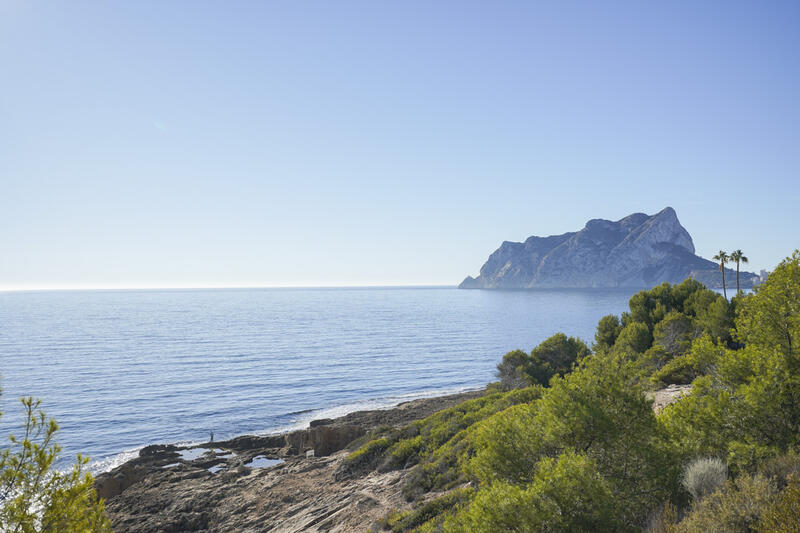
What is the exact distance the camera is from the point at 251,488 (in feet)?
86.3

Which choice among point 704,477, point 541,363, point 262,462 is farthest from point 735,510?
point 541,363

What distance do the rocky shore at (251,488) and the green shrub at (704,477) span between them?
1198 centimetres

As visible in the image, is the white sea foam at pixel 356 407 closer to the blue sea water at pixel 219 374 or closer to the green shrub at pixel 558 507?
the blue sea water at pixel 219 374

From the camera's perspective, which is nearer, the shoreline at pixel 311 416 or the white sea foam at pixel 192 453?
the shoreline at pixel 311 416

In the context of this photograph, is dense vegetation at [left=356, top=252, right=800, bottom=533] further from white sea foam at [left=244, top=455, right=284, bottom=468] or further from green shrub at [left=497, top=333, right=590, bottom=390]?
green shrub at [left=497, top=333, right=590, bottom=390]

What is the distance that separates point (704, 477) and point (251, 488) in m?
24.9

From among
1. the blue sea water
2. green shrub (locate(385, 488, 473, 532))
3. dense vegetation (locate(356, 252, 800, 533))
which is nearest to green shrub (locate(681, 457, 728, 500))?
dense vegetation (locate(356, 252, 800, 533))

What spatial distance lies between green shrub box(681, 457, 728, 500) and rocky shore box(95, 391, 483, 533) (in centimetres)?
1198

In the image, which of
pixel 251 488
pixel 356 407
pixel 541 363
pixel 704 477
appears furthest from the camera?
pixel 356 407

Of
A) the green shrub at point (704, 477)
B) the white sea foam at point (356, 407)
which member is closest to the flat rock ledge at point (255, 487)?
the white sea foam at point (356, 407)

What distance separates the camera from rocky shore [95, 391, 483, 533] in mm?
20312

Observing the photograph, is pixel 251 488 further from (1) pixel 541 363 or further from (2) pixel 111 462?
(1) pixel 541 363

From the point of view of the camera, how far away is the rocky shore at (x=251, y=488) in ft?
66.6

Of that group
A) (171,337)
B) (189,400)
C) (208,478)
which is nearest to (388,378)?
(189,400)
